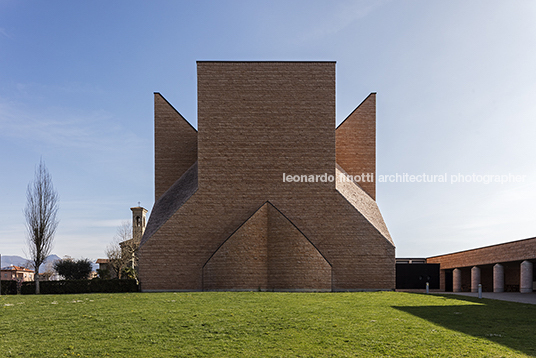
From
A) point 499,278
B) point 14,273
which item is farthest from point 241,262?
point 14,273

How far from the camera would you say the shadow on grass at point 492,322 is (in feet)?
28.9

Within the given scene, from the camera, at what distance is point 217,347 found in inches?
315

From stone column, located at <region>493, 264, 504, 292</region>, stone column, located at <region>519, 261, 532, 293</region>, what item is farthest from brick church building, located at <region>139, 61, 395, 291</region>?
stone column, located at <region>493, 264, 504, 292</region>

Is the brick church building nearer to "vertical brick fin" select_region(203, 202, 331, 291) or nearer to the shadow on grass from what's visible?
"vertical brick fin" select_region(203, 202, 331, 291)

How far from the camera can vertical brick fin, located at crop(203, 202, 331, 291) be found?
2412cm

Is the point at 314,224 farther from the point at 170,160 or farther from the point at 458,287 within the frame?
the point at 458,287

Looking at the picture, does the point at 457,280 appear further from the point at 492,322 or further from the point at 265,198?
the point at 492,322

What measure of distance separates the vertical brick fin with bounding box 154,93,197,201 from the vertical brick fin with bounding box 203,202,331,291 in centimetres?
911

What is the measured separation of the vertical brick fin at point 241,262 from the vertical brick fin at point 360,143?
989 cm

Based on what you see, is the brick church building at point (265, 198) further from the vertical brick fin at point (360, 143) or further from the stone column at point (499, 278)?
the stone column at point (499, 278)

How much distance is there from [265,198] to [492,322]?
54.6ft

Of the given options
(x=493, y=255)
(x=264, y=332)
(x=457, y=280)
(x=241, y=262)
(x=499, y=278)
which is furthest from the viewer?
(x=457, y=280)

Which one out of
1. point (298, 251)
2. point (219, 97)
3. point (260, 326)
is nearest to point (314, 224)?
point (298, 251)

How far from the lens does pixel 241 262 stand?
24.3m
